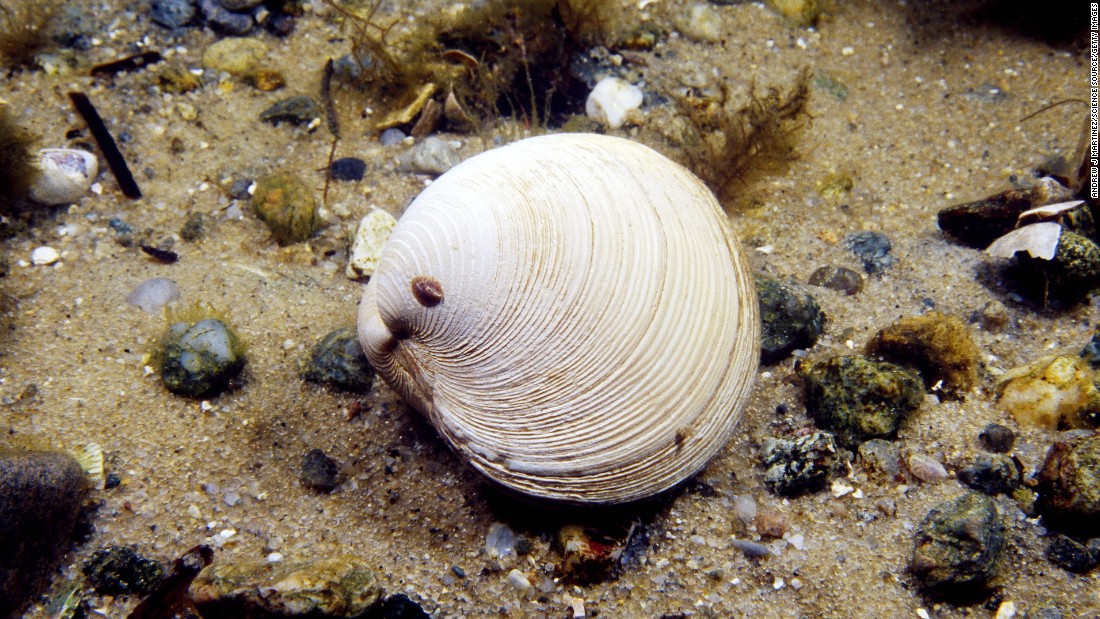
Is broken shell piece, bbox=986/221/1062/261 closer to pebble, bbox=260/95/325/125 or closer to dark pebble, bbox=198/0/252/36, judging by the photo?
pebble, bbox=260/95/325/125

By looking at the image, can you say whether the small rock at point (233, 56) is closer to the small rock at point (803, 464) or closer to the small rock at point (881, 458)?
the small rock at point (803, 464)

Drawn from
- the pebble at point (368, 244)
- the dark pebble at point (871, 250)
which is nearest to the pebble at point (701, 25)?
the dark pebble at point (871, 250)

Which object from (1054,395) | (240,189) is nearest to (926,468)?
(1054,395)

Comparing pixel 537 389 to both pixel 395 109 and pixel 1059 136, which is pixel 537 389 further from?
pixel 1059 136

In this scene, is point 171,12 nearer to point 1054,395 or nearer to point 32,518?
point 32,518

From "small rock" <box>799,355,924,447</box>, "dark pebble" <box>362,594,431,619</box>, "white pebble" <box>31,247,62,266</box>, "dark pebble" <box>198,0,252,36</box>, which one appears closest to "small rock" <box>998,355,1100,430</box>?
"small rock" <box>799,355,924,447</box>
